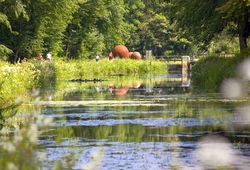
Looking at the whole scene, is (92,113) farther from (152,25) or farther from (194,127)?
(152,25)

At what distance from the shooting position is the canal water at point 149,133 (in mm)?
13828

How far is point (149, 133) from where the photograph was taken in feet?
61.4

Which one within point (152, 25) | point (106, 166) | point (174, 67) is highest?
point (152, 25)

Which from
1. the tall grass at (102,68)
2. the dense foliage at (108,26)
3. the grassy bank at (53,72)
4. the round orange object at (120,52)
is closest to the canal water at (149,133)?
the grassy bank at (53,72)

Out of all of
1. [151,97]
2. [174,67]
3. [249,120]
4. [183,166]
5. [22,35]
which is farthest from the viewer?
[174,67]

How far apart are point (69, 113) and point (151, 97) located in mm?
9393

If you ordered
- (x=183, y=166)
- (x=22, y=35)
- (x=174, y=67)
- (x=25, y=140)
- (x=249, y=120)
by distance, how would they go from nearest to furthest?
(x=25, y=140) → (x=183, y=166) → (x=249, y=120) → (x=22, y=35) → (x=174, y=67)

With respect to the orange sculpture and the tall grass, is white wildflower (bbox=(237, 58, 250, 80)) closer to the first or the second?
the orange sculpture

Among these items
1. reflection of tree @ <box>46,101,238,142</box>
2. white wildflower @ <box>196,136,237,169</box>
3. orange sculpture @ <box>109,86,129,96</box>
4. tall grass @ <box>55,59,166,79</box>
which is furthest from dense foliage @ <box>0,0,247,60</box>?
white wildflower @ <box>196,136,237,169</box>

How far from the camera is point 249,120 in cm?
2153

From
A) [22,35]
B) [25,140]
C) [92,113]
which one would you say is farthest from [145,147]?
[22,35]

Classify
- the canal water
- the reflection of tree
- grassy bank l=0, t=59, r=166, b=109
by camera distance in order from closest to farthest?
the canal water < the reflection of tree < grassy bank l=0, t=59, r=166, b=109

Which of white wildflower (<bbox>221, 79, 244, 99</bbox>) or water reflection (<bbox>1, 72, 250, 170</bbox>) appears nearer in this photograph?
water reflection (<bbox>1, 72, 250, 170</bbox>)

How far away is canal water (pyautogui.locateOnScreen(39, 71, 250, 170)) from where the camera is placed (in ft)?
45.4
